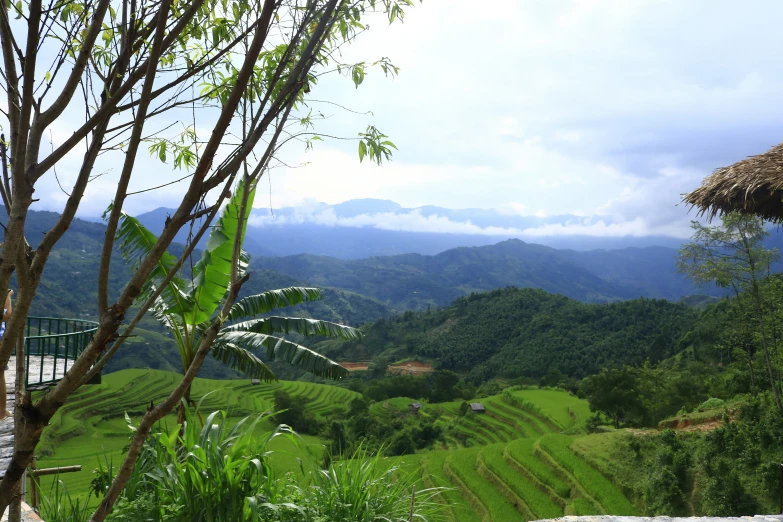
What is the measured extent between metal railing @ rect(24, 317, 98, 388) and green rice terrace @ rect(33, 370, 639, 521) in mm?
802

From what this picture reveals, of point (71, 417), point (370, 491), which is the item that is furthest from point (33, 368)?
point (71, 417)

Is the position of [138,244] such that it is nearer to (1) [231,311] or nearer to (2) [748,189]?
(1) [231,311]

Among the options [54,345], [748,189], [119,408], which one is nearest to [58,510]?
[54,345]

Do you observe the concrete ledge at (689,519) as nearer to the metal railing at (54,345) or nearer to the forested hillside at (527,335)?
the metal railing at (54,345)

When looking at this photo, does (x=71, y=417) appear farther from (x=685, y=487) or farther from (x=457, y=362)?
(x=457, y=362)

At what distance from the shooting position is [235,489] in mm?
2611

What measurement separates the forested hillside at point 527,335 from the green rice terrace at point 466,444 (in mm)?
12219

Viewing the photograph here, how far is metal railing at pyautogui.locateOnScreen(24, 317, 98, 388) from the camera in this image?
3.22 m

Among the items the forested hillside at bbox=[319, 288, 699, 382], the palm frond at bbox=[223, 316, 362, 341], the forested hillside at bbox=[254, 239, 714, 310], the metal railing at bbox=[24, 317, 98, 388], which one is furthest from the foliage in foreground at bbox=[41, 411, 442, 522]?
the forested hillside at bbox=[254, 239, 714, 310]

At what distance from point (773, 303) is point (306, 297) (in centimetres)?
1424

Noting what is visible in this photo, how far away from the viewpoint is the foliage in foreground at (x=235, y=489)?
2.58 meters

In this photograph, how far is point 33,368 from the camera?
14.5 ft

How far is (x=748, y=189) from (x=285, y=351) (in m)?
4.45

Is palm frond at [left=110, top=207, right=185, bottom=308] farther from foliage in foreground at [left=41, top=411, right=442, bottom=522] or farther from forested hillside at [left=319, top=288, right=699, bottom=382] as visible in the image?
forested hillside at [left=319, top=288, right=699, bottom=382]
